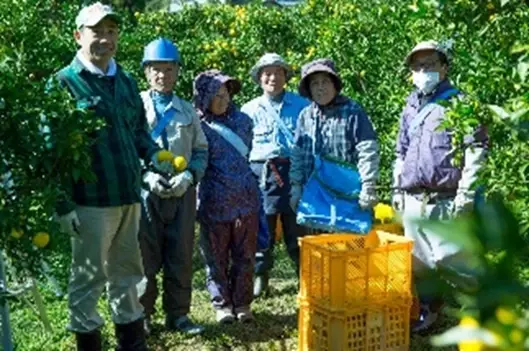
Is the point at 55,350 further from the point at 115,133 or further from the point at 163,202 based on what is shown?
the point at 115,133

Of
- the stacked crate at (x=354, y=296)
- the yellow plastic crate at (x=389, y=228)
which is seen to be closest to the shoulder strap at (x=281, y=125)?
the yellow plastic crate at (x=389, y=228)

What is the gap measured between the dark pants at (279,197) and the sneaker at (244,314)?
1.98 feet

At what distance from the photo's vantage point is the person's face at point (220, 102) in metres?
5.25

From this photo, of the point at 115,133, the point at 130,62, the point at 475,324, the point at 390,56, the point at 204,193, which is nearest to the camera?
the point at 475,324

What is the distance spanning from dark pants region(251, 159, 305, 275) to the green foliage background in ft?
2.45

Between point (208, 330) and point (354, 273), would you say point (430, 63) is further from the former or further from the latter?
point (208, 330)

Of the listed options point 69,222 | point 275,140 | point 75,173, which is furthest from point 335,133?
point 75,173

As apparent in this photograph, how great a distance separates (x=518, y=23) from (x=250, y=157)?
10.8 feet

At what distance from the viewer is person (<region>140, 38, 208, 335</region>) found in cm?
492

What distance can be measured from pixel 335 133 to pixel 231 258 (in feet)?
3.30

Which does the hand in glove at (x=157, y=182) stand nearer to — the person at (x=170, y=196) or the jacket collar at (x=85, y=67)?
the person at (x=170, y=196)

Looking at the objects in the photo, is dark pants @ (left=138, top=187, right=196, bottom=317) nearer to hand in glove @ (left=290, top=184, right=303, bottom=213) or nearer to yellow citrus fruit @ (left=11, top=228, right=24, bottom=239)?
hand in glove @ (left=290, top=184, right=303, bottom=213)

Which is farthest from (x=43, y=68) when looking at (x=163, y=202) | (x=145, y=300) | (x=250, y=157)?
(x=250, y=157)

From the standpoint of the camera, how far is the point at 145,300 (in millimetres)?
5137
